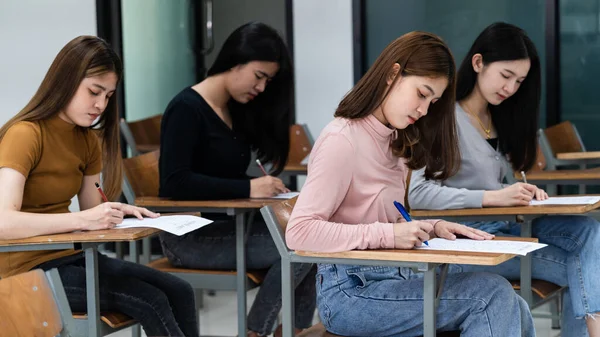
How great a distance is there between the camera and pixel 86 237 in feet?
7.71

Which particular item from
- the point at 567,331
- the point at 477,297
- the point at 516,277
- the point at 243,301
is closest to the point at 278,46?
the point at 243,301

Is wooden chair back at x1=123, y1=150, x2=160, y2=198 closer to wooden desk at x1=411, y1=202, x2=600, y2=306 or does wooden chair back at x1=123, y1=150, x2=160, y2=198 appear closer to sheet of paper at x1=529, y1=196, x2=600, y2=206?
wooden desk at x1=411, y1=202, x2=600, y2=306

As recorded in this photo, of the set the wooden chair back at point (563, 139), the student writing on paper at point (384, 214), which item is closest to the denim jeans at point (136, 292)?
the student writing on paper at point (384, 214)

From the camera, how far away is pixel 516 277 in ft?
9.34

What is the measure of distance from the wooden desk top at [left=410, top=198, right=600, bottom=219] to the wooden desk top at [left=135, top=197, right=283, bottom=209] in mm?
508

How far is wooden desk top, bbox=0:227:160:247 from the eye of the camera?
2.33 metres

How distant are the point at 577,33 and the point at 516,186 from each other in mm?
2743

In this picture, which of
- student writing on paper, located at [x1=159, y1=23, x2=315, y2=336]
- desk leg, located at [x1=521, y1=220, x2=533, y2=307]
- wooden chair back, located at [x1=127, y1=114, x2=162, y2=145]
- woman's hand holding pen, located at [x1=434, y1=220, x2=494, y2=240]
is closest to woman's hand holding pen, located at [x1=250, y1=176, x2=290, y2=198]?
student writing on paper, located at [x1=159, y1=23, x2=315, y2=336]

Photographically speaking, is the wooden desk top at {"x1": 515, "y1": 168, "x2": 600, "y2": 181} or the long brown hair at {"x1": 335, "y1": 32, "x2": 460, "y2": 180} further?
the wooden desk top at {"x1": 515, "y1": 168, "x2": 600, "y2": 181}

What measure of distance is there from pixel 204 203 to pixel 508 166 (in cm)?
111

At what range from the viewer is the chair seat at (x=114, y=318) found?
8.23 ft

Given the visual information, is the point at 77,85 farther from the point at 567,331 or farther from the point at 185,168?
the point at 567,331

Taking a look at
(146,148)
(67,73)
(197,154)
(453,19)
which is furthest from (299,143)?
(67,73)

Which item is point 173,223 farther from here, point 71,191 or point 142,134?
point 142,134
